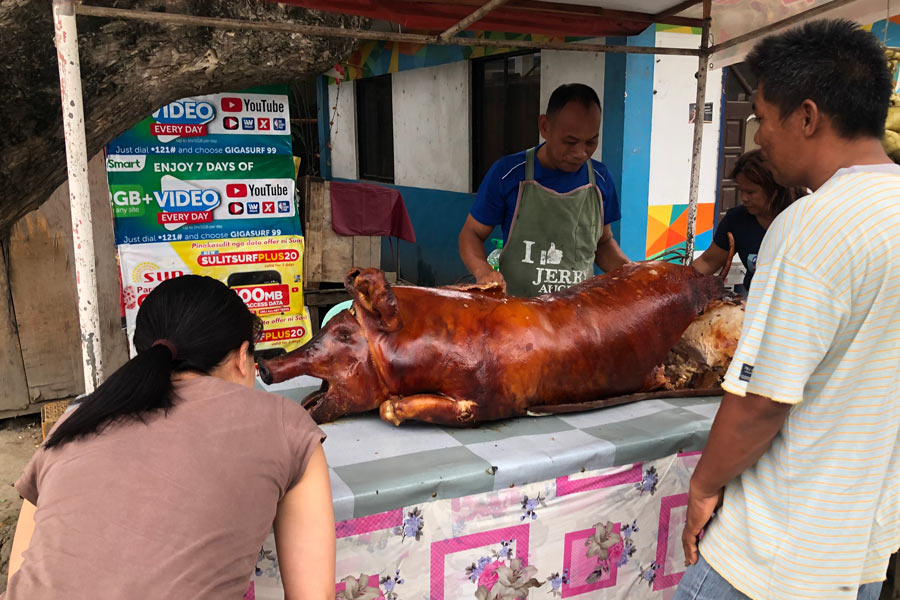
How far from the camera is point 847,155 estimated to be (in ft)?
3.82

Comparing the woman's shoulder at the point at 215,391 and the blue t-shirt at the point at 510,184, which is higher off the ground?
the blue t-shirt at the point at 510,184

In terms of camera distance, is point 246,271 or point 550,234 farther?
point 246,271

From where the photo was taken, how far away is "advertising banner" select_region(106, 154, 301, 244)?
3916 millimetres

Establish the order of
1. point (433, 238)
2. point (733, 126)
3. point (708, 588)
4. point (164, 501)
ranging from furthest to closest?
1. point (433, 238)
2. point (733, 126)
3. point (708, 588)
4. point (164, 501)

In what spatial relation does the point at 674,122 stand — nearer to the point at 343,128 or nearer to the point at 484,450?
the point at 484,450

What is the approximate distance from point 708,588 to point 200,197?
3.72 m

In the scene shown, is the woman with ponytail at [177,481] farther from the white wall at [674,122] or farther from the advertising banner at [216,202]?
the white wall at [674,122]

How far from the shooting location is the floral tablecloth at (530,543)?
1501 mm

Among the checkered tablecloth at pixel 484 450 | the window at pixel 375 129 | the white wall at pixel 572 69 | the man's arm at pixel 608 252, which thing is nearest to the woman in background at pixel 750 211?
the man's arm at pixel 608 252

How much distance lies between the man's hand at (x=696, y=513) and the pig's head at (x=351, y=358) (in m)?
0.84

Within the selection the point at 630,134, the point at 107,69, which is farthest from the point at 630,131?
the point at 107,69

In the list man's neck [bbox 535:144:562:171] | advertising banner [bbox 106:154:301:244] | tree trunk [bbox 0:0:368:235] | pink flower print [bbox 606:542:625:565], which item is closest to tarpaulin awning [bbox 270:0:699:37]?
man's neck [bbox 535:144:562:171]

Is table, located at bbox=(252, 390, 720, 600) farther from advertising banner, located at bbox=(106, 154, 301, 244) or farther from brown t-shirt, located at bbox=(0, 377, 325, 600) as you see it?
advertising banner, located at bbox=(106, 154, 301, 244)

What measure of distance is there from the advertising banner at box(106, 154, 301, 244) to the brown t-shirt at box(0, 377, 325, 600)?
309 centimetres
